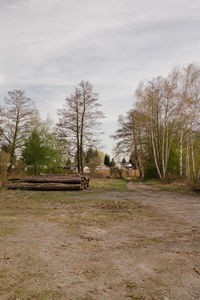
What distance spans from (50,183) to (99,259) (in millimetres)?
13912

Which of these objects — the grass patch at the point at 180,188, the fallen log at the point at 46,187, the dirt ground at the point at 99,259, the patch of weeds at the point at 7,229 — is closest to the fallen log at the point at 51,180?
the fallen log at the point at 46,187

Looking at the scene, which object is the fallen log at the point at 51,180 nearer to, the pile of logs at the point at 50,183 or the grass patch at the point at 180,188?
the pile of logs at the point at 50,183

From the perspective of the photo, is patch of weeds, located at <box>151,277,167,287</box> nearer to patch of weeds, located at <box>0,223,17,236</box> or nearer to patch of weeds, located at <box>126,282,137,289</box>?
patch of weeds, located at <box>126,282,137,289</box>

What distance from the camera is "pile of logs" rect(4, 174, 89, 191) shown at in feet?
54.7

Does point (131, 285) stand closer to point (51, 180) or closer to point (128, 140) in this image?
point (51, 180)

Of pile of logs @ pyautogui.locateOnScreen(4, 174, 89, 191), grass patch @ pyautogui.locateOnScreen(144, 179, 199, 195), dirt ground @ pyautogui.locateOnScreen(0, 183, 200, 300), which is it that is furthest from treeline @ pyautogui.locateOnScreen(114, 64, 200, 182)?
dirt ground @ pyautogui.locateOnScreen(0, 183, 200, 300)

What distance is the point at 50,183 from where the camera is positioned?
17250 millimetres

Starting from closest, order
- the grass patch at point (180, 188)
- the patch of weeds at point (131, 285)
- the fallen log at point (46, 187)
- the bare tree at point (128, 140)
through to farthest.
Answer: the patch of weeds at point (131, 285) < the grass patch at point (180, 188) < the fallen log at point (46, 187) < the bare tree at point (128, 140)

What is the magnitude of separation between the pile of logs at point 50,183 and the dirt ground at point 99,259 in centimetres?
1006

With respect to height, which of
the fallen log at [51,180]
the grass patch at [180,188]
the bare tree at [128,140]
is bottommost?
the grass patch at [180,188]

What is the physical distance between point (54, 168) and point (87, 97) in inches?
424

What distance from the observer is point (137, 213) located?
8227 mm

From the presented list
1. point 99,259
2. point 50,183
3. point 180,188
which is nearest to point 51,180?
point 50,183

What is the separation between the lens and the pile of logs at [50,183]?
16.7m
